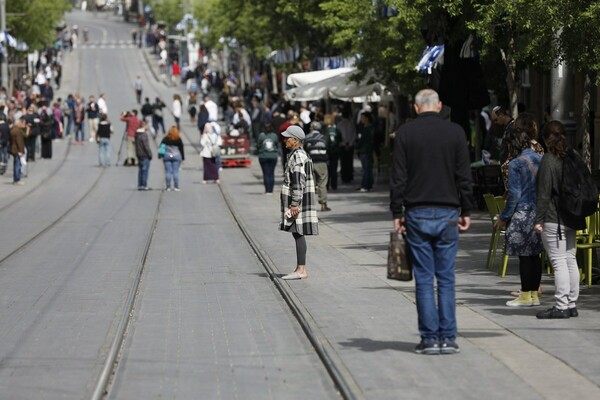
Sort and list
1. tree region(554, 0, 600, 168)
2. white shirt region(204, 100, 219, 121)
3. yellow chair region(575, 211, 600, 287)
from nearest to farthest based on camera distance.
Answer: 1. yellow chair region(575, 211, 600, 287)
2. tree region(554, 0, 600, 168)
3. white shirt region(204, 100, 219, 121)

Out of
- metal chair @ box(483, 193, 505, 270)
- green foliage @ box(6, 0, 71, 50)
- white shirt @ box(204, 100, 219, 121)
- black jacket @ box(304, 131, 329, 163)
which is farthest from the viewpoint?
green foliage @ box(6, 0, 71, 50)

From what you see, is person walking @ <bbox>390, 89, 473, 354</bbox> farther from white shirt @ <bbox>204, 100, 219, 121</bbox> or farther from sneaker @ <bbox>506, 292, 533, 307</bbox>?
white shirt @ <bbox>204, 100, 219, 121</bbox>

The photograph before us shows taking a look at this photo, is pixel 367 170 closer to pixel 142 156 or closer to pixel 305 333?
pixel 142 156

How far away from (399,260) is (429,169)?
2.13 feet

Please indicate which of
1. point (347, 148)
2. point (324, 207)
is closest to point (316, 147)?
point (324, 207)

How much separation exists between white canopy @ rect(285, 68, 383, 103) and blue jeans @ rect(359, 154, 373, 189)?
13.2ft

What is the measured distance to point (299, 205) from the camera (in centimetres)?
1669

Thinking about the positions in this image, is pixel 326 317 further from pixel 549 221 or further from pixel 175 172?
pixel 175 172

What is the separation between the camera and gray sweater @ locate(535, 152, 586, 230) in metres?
12.6

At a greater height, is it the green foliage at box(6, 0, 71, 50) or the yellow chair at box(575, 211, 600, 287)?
the green foliage at box(6, 0, 71, 50)

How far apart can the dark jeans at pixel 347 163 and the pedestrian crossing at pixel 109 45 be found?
Result: 92319mm

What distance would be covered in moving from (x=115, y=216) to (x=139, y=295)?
13077mm

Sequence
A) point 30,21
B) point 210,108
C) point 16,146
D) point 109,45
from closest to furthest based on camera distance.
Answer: point 16,146, point 210,108, point 30,21, point 109,45

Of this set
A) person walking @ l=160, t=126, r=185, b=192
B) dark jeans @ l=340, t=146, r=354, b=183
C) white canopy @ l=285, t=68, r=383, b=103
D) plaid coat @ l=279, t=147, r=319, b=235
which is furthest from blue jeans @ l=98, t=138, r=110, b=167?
plaid coat @ l=279, t=147, r=319, b=235
